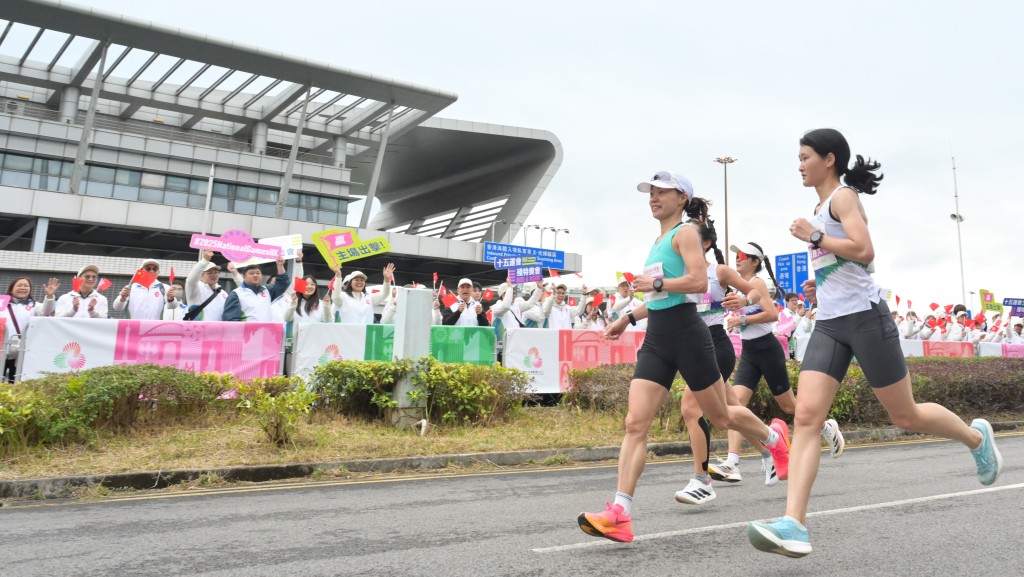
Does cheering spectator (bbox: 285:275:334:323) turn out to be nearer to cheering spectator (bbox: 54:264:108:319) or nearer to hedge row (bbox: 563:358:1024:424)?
cheering spectator (bbox: 54:264:108:319)

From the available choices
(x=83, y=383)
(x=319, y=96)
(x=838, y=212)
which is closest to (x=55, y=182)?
(x=319, y=96)

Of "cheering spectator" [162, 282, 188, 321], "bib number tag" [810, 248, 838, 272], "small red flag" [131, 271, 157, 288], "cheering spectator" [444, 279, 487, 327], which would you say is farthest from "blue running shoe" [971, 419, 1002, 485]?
"cheering spectator" [162, 282, 188, 321]

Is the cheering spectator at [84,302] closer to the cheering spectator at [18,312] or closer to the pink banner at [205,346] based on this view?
the cheering spectator at [18,312]

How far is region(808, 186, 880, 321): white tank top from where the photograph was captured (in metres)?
3.71

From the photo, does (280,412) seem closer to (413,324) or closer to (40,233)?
(413,324)

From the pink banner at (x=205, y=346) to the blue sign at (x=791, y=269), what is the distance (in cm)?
2179

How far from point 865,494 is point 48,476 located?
6457 millimetres

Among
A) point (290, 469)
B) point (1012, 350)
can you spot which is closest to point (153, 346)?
point (290, 469)

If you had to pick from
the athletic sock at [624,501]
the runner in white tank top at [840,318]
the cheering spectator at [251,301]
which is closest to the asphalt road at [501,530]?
the athletic sock at [624,501]

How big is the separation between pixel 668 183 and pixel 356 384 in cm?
522

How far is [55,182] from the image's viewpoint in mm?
37062

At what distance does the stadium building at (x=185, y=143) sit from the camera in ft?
108

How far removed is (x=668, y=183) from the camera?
4.28 m

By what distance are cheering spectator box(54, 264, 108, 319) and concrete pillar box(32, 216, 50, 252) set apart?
28.5 m
